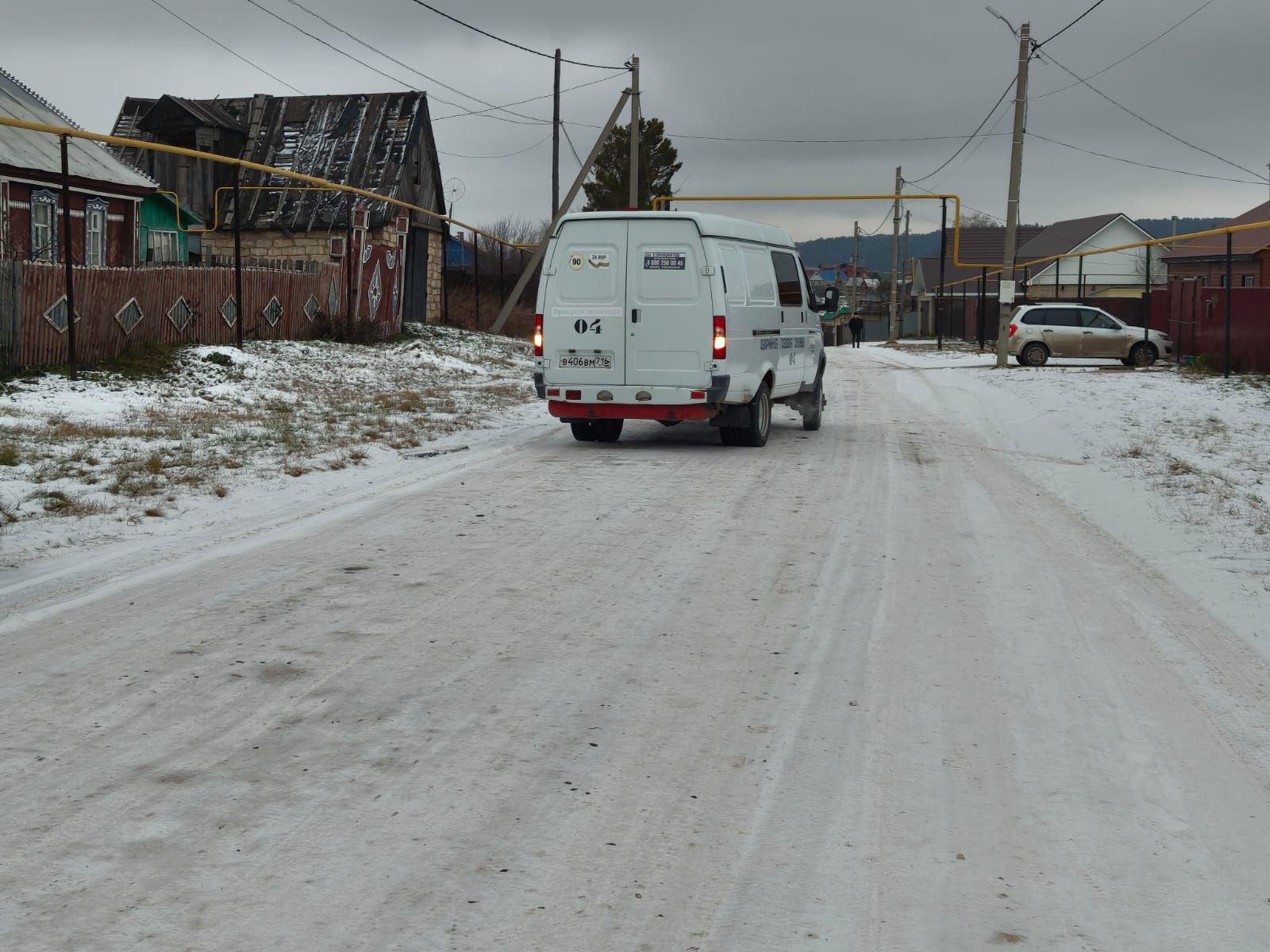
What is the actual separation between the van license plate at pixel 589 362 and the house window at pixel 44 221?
1742cm

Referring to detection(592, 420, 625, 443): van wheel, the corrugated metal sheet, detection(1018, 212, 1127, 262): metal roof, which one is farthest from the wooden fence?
detection(1018, 212, 1127, 262): metal roof

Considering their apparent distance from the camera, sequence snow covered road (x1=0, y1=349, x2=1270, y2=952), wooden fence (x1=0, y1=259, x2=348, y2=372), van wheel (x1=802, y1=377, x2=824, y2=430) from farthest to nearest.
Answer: wooden fence (x1=0, y1=259, x2=348, y2=372) → van wheel (x1=802, y1=377, x2=824, y2=430) → snow covered road (x1=0, y1=349, x2=1270, y2=952)

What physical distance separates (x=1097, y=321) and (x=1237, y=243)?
1987 centimetres

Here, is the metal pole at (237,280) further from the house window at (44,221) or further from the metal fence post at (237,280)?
the house window at (44,221)

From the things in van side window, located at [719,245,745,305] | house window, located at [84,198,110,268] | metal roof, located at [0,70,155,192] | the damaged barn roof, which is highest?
the damaged barn roof

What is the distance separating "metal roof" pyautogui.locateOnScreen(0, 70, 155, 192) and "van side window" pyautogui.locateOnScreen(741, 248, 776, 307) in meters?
16.2

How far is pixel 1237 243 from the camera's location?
2016 inches

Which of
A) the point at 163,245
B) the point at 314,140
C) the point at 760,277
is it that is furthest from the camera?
the point at 314,140

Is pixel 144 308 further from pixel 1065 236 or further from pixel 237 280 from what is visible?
pixel 1065 236

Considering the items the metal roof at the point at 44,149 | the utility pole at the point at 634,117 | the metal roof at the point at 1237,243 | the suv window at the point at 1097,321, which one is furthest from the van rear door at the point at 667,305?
the metal roof at the point at 1237,243

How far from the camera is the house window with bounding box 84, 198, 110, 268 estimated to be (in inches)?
1193

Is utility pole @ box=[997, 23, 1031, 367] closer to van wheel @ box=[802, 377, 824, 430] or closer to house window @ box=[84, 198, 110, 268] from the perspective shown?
van wheel @ box=[802, 377, 824, 430]

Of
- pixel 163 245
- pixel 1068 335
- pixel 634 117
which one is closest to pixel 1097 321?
pixel 1068 335

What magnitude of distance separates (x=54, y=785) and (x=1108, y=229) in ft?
272
